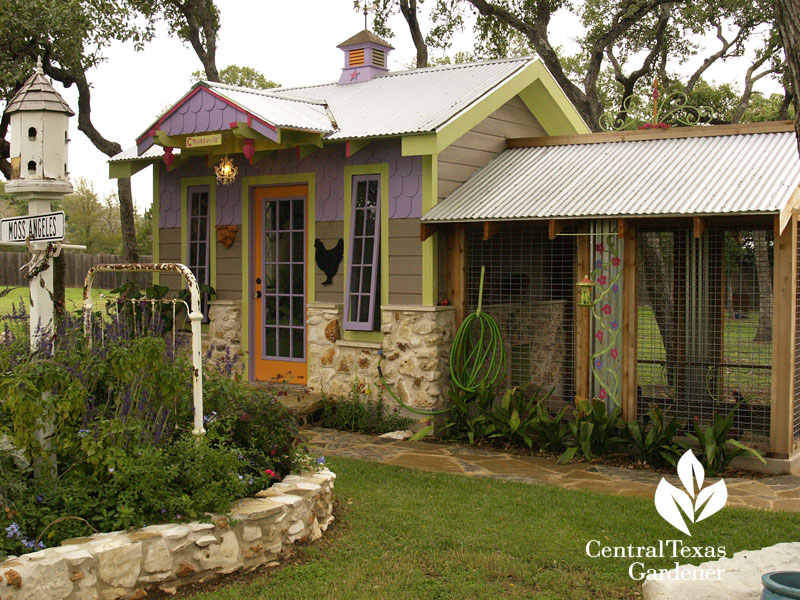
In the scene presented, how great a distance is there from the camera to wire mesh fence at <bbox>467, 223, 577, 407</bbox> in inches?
335

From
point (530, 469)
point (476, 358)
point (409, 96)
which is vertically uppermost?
point (409, 96)

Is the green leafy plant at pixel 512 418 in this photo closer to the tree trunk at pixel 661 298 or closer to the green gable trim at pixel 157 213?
the tree trunk at pixel 661 298

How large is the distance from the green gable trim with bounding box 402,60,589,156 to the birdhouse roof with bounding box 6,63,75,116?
150 inches

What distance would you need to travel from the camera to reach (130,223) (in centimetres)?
1585

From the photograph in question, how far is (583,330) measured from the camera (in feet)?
25.6

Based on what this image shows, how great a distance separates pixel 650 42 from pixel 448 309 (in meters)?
14.2

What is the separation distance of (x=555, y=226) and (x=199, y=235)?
4.66 meters

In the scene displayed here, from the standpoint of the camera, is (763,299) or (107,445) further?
(763,299)

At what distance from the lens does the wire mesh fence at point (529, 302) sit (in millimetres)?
8516

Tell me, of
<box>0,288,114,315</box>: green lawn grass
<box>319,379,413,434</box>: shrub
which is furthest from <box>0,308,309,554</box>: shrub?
<box>319,379,413,434</box>: shrub

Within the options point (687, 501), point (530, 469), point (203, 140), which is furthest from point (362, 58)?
point (687, 501)

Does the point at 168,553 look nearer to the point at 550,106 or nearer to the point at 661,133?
the point at 661,133

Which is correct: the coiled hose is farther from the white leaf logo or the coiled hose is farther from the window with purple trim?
the window with purple trim

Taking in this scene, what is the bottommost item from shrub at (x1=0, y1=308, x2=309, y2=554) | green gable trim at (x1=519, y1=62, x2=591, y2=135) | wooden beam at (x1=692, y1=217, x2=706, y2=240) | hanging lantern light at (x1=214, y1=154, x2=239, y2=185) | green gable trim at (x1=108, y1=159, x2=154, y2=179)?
shrub at (x1=0, y1=308, x2=309, y2=554)
